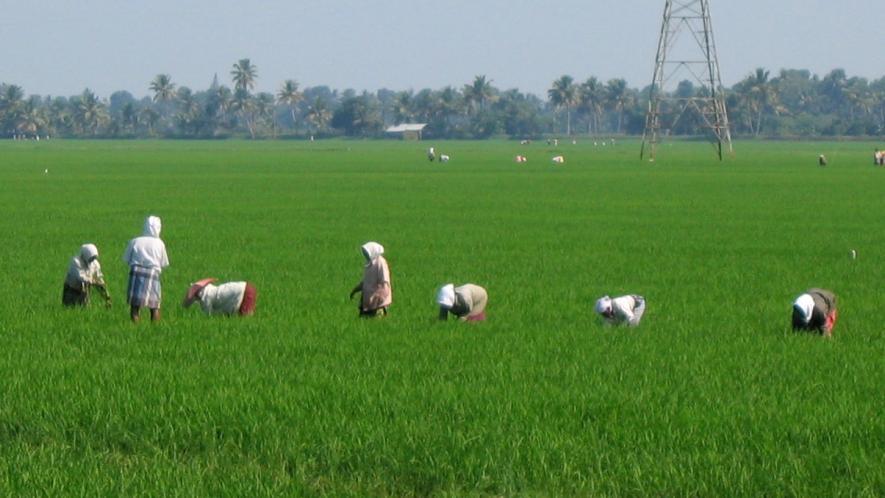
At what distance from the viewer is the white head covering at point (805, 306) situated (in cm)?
1355

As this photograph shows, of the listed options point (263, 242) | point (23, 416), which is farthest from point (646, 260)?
point (23, 416)

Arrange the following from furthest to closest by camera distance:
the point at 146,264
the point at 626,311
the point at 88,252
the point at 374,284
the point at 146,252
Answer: the point at 88,252 < the point at 374,284 < the point at 626,311 < the point at 146,264 < the point at 146,252

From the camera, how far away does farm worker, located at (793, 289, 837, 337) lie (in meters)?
13.6

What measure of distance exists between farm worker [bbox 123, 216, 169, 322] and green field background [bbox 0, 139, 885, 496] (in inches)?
11.9

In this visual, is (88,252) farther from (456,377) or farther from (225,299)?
(456,377)

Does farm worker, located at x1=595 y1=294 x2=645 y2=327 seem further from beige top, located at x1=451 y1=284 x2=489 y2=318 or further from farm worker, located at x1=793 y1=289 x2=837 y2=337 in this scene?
farm worker, located at x1=793 y1=289 x2=837 y2=337

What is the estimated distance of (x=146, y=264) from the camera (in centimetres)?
1385

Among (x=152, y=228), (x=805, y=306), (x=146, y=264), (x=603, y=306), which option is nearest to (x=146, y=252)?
(x=146, y=264)

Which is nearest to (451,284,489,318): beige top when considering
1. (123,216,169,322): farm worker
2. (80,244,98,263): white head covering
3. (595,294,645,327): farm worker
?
(595,294,645,327): farm worker

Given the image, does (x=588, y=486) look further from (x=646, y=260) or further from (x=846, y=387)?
(x=646, y=260)

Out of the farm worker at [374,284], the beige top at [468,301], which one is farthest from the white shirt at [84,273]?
the beige top at [468,301]

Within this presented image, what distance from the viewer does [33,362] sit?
12.4 m

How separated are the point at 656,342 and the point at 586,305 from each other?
128 inches

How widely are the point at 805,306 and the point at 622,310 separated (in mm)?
1731
